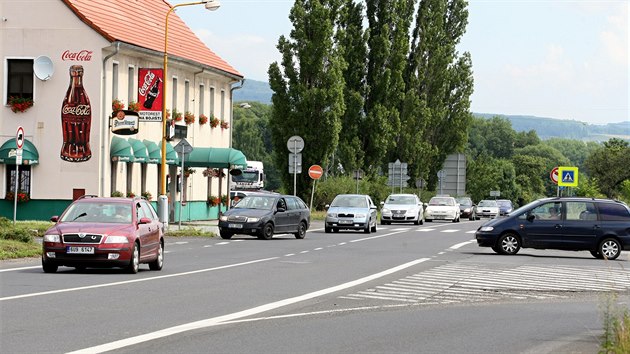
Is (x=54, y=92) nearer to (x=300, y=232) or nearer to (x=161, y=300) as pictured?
(x=300, y=232)

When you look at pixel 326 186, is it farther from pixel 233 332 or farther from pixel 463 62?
pixel 233 332

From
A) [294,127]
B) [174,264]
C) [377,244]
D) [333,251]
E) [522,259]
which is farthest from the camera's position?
[294,127]

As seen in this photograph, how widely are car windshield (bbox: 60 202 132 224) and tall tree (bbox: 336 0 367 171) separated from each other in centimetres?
4873

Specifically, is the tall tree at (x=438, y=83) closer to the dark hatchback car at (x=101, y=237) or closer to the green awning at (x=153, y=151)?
the green awning at (x=153, y=151)

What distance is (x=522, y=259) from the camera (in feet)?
97.0

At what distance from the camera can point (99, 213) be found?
2219 centimetres

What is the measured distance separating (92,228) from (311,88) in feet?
140

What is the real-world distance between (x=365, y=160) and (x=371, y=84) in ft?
15.7

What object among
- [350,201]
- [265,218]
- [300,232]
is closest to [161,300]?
[265,218]

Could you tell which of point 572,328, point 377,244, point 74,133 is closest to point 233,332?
point 572,328

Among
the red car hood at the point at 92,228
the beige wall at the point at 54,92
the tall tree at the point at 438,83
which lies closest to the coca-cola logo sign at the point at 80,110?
the beige wall at the point at 54,92

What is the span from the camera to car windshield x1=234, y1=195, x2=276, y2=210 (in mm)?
39438

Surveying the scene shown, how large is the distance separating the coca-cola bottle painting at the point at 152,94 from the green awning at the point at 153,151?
193 inches

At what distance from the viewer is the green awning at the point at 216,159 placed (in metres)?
52.8
